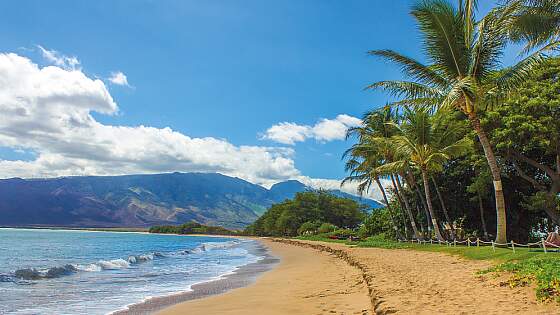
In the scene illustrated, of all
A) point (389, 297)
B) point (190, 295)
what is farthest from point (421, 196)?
A: point (389, 297)

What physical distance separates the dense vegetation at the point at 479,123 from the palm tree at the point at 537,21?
0.11ft

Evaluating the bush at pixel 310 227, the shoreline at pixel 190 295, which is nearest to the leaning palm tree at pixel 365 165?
the shoreline at pixel 190 295

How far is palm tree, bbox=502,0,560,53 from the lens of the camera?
14.0 m

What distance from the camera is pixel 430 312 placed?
691 cm

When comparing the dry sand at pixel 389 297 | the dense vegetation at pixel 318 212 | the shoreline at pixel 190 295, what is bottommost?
the shoreline at pixel 190 295

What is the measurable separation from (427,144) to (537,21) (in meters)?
12.9

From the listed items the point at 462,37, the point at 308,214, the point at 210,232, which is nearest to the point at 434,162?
the point at 462,37

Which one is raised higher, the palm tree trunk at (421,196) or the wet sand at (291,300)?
the palm tree trunk at (421,196)

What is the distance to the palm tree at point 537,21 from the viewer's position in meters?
14.0

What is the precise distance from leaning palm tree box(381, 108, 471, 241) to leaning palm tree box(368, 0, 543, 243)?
7.33 m

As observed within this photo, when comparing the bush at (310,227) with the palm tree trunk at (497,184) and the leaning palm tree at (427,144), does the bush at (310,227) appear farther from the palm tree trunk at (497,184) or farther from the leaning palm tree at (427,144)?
the palm tree trunk at (497,184)

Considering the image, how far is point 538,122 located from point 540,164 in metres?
4.23

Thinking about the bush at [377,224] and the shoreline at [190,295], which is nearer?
A: the shoreline at [190,295]

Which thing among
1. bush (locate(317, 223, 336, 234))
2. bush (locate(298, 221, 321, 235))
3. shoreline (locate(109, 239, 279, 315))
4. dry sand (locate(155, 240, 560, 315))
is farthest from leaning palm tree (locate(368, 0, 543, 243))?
bush (locate(298, 221, 321, 235))
